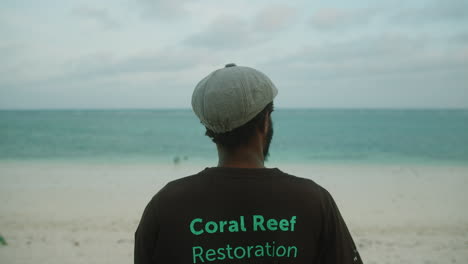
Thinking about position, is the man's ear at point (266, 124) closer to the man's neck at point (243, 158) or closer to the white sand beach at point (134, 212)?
the man's neck at point (243, 158)

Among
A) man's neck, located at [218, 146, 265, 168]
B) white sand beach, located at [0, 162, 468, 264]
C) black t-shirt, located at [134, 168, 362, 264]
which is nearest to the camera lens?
black t-shirt, located at [134, 168, 362, 264]

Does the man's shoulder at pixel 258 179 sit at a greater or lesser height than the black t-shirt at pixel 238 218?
greater

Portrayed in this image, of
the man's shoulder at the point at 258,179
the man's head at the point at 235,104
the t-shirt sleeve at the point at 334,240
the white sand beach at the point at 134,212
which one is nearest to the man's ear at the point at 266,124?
the man's head at the point at 235,104

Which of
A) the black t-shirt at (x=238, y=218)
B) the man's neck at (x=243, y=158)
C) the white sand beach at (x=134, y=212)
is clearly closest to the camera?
the black t-shirt at (x=238, y=218)

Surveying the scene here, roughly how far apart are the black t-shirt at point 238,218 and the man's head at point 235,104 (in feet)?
0.50

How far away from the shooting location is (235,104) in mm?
1271

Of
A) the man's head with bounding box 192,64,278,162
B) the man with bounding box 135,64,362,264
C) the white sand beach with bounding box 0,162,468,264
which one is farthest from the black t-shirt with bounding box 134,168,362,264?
the white sand beach with bounding box 0,162,468,264

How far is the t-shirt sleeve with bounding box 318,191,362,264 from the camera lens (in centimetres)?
125

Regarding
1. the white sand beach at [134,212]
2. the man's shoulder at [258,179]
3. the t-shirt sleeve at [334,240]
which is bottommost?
the white sand beach at [134,212]

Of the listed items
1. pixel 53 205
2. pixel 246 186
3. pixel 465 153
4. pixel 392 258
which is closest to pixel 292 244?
pixel 246 186

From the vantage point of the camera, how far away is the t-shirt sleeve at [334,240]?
1248mm

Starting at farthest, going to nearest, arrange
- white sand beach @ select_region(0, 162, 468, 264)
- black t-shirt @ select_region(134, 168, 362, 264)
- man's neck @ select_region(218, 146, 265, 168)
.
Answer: white sand beach @ select_region(0, 162, 468, 264)
man's neck @ select_region(218, 146, 265, 168)
black t-shirt @ select_region(134, 168, 362, 264)

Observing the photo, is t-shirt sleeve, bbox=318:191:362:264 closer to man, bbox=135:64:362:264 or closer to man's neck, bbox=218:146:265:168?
man, bbox=135:64:362:264

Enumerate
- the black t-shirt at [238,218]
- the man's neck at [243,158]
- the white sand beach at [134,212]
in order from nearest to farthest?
1. the black t-shirt at [238,218]
2. the man's neck at [243,158]
3. the white sand beach at [134,212]
